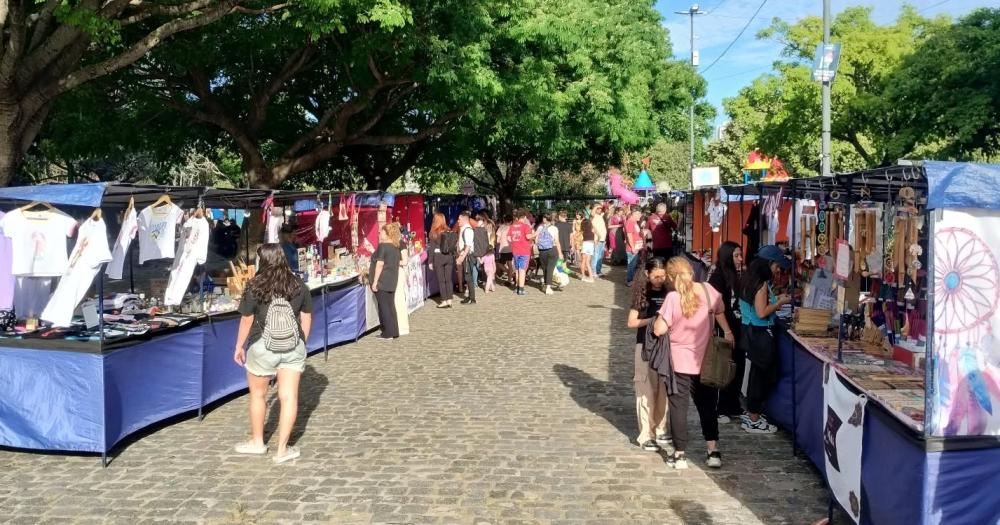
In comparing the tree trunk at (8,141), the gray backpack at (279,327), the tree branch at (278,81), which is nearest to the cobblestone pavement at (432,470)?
the gray backpack at (279,327)

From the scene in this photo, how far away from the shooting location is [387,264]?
11281 mm

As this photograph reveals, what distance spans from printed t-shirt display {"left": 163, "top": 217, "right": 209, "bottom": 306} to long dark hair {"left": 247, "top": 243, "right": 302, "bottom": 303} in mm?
1869

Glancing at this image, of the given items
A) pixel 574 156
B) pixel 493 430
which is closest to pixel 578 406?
pixel 493 430

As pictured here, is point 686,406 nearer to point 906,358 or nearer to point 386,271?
point 906,358

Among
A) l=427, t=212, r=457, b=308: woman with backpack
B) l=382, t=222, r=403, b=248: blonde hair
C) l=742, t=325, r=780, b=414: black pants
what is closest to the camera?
l=742, t=325, r=780, b=414: black pants

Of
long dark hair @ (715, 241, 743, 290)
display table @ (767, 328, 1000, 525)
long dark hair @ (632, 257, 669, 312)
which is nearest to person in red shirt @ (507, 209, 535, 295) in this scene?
long dark hair @ (715, 241, 743, 290)

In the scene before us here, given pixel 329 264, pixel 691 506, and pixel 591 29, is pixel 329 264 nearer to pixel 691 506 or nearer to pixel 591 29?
pixel 691 506

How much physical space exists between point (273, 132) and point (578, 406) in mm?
14144

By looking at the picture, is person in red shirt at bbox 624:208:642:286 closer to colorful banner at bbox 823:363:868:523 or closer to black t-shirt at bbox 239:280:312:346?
black t-shirt at bbox 239:280:312:346

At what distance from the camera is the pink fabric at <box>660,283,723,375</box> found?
5.66 meters

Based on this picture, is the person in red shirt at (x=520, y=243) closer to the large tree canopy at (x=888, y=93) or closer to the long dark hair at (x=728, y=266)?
the long dark hair at (x=728, y=266)

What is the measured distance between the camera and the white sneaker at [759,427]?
6.66 m

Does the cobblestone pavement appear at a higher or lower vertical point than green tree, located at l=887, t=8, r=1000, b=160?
lower

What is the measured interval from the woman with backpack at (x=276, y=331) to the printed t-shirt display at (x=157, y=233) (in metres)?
1.75
